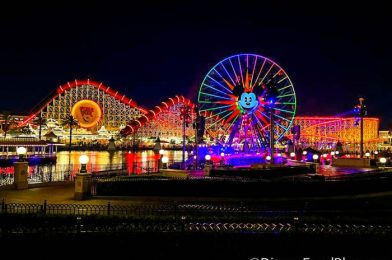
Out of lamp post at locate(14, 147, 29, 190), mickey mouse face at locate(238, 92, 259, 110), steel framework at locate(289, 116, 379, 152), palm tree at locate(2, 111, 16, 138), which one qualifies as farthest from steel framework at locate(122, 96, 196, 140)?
lamp post at locate(14, 147, 29, 190)

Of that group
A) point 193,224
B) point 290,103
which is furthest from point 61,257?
point 290,103

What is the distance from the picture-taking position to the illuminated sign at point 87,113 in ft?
279

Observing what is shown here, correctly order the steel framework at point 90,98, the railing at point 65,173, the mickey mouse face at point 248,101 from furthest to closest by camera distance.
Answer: the steel framework at point 90,98 → the mickey mouse face at point 248,101 → the railing at point 65,173

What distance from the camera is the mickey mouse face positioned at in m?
36.8

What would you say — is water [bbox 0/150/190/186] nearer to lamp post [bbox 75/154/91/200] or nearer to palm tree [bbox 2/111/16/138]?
lamp post [bbox 75/154/91/200]

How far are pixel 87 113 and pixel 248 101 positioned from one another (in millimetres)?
57710

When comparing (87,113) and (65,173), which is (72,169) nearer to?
(65,173)

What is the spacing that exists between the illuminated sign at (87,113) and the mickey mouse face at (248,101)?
182 feet

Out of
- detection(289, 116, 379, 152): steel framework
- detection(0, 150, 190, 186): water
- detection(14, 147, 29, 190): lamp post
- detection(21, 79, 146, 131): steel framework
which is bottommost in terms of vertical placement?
detection(0, 150, 190, 186): water

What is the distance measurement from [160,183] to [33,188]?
6.65 meters

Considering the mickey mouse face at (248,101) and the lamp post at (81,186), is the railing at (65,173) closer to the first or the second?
the lamp post at (81,186)

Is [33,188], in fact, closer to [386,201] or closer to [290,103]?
[386,201]

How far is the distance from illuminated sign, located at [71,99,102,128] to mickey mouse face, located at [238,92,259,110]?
2179 inches

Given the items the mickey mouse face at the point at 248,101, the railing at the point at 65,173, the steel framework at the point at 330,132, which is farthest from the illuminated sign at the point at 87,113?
the steel framework at the point at 330,132
